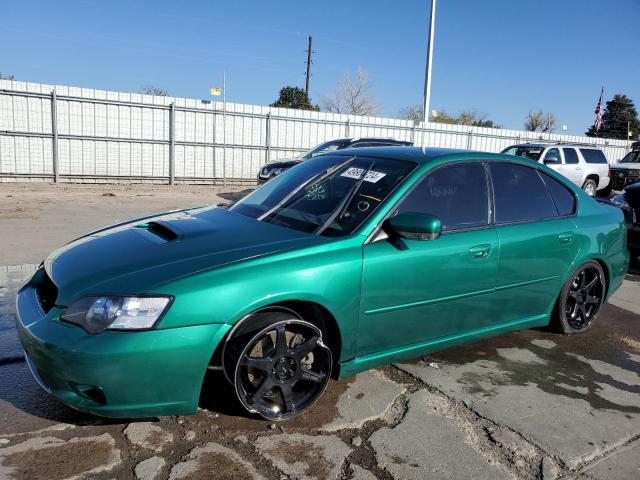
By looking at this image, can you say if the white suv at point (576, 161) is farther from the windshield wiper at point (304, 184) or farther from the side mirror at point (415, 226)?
the side mirror at point (415, 226)

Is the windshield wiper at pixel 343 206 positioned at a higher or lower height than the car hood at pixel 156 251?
higher

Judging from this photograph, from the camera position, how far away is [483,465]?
2607mm

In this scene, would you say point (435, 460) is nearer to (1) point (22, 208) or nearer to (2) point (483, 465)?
(2) point (483, 465)

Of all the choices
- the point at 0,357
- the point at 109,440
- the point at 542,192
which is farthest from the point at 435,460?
the point at 0,357

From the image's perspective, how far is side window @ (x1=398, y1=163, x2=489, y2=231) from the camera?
11.1 ft

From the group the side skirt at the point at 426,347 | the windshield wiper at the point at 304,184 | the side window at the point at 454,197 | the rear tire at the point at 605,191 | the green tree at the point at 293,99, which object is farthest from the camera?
the green tree at the point at 293,99

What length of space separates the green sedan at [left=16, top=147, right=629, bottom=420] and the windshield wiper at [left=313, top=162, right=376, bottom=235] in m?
0.01

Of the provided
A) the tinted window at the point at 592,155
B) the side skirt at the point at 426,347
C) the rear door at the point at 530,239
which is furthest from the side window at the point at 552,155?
the side skirt at the point at 426,347

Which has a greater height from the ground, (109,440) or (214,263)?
(214,263)

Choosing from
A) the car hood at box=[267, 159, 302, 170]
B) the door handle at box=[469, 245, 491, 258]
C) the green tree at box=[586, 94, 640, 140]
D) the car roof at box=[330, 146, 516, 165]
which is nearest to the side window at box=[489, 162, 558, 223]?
the car roof at box=[330, 146, 516, 165]

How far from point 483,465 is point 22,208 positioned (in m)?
10.0

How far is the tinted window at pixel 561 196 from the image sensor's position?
4223mm

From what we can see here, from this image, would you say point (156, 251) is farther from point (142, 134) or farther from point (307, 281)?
point (142, 134)

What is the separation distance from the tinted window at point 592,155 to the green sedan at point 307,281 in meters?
13.8
